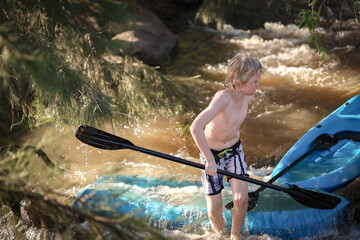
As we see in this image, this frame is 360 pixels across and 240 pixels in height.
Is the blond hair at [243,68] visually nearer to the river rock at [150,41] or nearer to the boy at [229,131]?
the boy at [229,131]

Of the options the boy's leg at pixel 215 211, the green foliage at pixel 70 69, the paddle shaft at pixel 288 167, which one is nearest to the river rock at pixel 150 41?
the green foliage at pixel 70 69

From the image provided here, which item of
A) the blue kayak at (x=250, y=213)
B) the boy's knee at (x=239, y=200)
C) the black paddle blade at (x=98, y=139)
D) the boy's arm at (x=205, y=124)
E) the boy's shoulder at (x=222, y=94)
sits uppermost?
the boy's shoulder at (x=222, y=94)

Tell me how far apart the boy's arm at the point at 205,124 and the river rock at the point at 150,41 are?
156 inches

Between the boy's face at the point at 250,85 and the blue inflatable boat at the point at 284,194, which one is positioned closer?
the boy's face at the point at 250,85

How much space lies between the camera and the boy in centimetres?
230

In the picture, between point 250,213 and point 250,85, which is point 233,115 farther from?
point 250,213

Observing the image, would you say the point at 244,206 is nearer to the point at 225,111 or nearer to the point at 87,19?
the point at 225,111

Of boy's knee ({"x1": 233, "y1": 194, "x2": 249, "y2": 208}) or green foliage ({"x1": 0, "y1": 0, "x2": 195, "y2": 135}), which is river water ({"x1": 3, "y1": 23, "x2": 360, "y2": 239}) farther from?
boy's knee ({"x1": 233, "y1": 194, "x2": 249, "y2": 208})

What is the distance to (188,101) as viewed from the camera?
4223 millimetres

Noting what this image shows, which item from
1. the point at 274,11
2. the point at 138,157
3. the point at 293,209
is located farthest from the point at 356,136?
the point at 274,11

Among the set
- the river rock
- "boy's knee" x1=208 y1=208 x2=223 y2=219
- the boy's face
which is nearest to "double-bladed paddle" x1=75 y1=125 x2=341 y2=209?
"boy's knee" x1=208 y1=208 x2=223 y2=219

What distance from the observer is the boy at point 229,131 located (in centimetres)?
230

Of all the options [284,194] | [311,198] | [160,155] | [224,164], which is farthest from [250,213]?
[160,155]

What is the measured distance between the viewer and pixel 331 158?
364 cm
